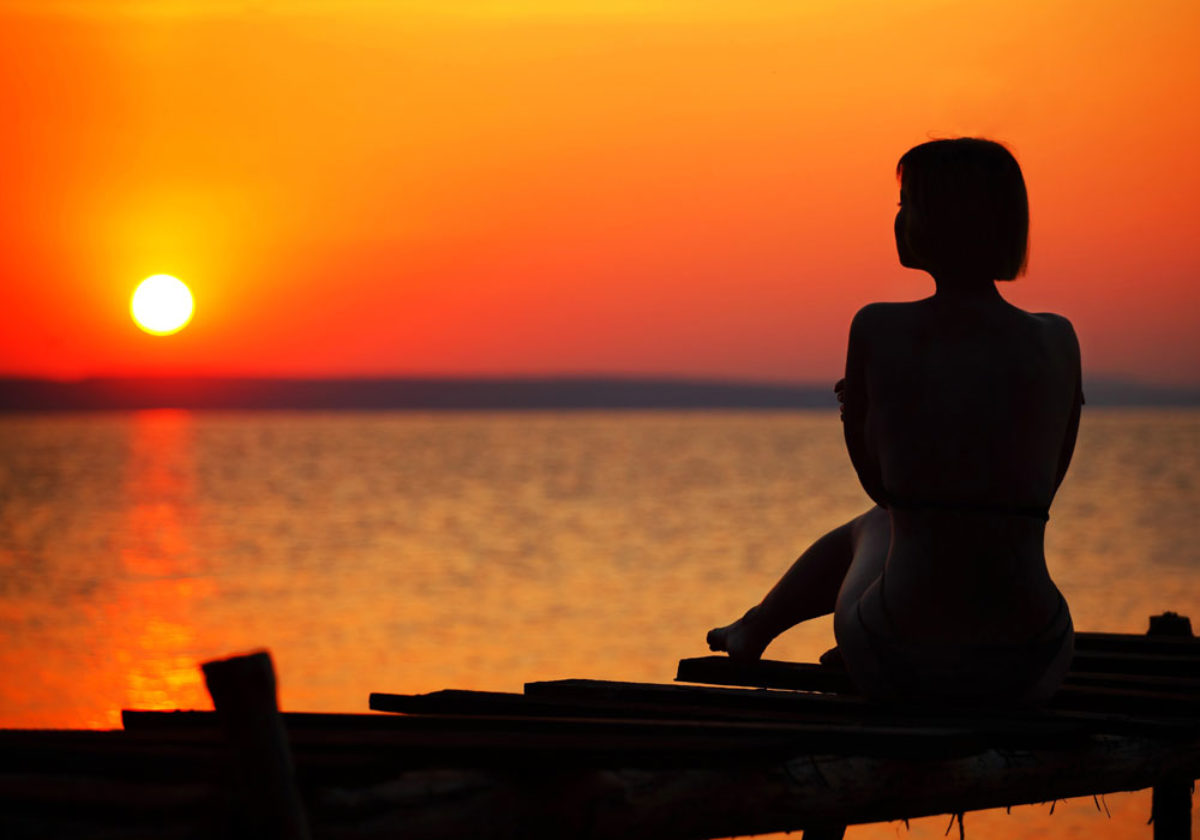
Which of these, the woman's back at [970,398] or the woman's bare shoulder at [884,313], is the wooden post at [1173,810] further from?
the woman's bare shoulder at [884,313]

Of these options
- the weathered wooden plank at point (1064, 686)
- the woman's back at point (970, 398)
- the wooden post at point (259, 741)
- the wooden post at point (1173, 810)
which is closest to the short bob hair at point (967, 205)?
the woman's back at point (970, 398)

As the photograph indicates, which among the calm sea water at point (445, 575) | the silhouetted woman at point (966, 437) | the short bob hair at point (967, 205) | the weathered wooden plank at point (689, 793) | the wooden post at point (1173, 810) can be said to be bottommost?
the weathered wooden plank at point (689, 793)

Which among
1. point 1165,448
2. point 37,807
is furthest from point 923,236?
point 1165,448

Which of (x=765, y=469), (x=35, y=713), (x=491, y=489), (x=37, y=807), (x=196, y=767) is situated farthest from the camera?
(x=765, y=469)

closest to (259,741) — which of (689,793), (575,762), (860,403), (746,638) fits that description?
(575,762)

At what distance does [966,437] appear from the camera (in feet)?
16.4

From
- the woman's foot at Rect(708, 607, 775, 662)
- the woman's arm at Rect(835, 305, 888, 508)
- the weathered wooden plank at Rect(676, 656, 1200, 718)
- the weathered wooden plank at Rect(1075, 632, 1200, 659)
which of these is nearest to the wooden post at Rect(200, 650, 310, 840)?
the woman's arm at Rect(835, 305, 888, 508)

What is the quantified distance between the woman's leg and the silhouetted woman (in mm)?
465

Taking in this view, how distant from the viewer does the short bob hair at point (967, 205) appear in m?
4.85

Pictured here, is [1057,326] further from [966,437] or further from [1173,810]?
[1173,810]

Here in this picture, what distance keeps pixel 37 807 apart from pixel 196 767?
428mm

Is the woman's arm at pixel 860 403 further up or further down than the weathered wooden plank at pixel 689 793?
further up

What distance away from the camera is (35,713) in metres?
21.9

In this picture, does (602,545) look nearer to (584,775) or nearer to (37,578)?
(37,578)
